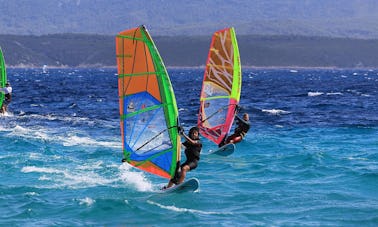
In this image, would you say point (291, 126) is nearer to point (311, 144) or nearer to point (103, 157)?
point (311, 144)

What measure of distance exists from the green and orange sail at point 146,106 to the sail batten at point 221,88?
982 cm

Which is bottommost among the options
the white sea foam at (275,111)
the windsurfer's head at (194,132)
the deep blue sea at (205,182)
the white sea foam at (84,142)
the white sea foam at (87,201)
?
the white sea foam at (275,111)

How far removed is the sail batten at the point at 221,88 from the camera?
106ft

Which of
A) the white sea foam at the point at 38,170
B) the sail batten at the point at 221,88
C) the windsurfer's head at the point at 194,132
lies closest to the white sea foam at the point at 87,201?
the windsurfer's head at the point at 194,132

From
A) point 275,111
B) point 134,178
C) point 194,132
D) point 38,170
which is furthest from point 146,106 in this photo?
point 275,111

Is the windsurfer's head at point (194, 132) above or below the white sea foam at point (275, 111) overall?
above

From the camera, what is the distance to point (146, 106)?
72.1 feet

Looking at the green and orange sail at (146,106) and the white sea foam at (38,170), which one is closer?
the green and orange sail at (146,106)

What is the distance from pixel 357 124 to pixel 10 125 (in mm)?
20130

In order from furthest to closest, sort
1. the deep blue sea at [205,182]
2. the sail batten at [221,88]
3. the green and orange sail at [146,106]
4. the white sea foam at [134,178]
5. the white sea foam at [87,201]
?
the sail batten at [221,88] → the white sea foam at [134,178] → the white sea foam at [87,201] → the green and orange sail at [146,106] → the deep blue sea at [205,182]

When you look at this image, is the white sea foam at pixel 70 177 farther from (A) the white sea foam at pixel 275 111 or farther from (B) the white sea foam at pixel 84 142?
(A) the white sea foam at pixel 275 111

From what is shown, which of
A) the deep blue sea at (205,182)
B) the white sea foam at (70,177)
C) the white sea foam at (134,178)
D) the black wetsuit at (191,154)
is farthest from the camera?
the white sea foam at (70,177)

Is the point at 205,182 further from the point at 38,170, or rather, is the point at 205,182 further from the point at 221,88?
the point at 221,88

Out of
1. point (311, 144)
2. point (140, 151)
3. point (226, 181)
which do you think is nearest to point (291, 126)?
point (311, 144)
